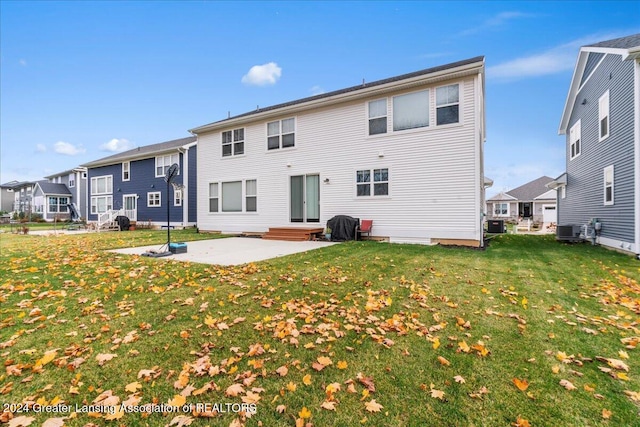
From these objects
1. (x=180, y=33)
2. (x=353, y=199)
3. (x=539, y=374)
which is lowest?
(x=539, y=374)

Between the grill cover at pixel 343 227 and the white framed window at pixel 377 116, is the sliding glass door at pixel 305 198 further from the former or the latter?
the white framed window at pixel 377 116

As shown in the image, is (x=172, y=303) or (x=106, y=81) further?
(x=106, y=81)

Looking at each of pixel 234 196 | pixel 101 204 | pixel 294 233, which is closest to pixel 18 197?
pixel 101 204

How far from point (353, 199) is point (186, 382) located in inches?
390

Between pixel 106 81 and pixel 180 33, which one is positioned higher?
pixel 180 33

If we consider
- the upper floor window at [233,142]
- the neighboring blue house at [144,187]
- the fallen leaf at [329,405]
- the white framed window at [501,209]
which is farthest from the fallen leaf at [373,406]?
the white framed window at [501,209]

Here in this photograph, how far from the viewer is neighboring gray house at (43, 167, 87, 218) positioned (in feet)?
111

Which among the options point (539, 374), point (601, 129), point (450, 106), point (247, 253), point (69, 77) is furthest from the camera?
point (69, 77)

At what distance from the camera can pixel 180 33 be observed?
15.3 meters

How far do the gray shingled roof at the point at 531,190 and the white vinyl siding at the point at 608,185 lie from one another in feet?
93.6

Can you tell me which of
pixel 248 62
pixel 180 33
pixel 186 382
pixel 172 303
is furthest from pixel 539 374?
pixel 248 62

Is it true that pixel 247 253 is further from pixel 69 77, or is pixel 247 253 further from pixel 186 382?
pixel 69 77

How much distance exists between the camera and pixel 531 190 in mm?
Answer: 36469

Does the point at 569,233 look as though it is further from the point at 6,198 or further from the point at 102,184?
the point at 6,198
